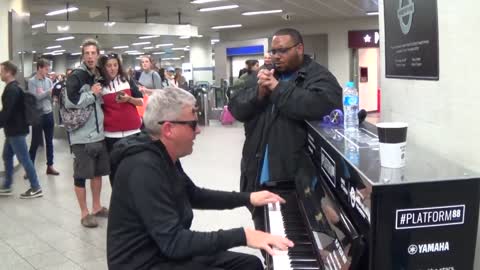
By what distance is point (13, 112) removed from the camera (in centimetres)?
535

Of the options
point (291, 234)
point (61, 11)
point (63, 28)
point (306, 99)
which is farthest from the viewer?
Result: point (61, 11)

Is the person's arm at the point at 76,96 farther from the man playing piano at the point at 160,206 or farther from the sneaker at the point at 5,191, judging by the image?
the man playing piano at the point at 160,206

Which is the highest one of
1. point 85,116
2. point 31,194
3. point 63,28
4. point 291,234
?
point 63,28

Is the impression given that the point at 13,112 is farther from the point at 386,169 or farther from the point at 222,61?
the point at 222,61

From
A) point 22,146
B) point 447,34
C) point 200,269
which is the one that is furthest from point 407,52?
point 22,146

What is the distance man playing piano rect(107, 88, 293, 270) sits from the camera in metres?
1.74

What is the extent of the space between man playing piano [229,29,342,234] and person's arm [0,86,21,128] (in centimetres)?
355

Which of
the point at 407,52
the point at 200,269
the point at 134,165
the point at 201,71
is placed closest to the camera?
the point at 134,165

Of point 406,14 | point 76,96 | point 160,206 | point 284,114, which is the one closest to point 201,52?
point 76,96

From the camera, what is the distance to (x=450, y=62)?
168 cm

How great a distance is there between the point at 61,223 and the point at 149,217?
10.5 ft

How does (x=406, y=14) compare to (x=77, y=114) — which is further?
(x=77, y=114)

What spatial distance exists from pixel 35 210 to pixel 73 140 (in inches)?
49.9

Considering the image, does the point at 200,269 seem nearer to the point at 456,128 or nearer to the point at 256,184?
the point at 256,184
